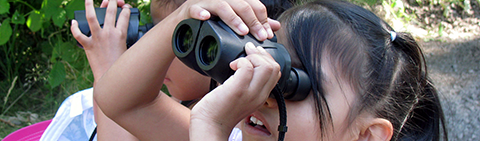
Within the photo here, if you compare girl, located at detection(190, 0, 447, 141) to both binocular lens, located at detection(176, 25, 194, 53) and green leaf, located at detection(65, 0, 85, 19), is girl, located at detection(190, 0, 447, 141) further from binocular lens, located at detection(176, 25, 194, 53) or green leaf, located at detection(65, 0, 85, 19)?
green leaf, located at detection(65, 0, 85, 19)

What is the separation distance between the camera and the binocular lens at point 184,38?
0.71m

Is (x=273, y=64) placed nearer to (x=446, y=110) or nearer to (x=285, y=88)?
(x=285, y=88)

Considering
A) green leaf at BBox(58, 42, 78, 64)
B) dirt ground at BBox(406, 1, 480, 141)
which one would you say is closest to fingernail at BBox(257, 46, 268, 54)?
dirt ground at BBox(406, 1, 480, 141)

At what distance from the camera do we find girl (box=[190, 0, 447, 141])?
0.82 metres

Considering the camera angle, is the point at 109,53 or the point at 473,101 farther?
the point at 473,101

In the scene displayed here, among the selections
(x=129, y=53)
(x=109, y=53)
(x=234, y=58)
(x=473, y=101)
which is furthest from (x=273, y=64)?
(x=473, y=101)

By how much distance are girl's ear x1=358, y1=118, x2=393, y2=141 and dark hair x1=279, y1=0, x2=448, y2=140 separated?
0.09 feet

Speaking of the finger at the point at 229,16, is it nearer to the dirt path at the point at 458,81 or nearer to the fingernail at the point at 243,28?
the fingernail at the point at 243,28

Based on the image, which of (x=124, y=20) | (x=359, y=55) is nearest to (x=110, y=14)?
(x=124, y=20)

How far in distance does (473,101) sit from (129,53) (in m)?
1.79

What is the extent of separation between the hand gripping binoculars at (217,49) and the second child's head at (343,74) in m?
0.10

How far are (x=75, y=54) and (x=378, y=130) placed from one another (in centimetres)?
178

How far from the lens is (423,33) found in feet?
8.52

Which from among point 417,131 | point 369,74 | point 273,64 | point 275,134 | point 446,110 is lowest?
point 446,110
